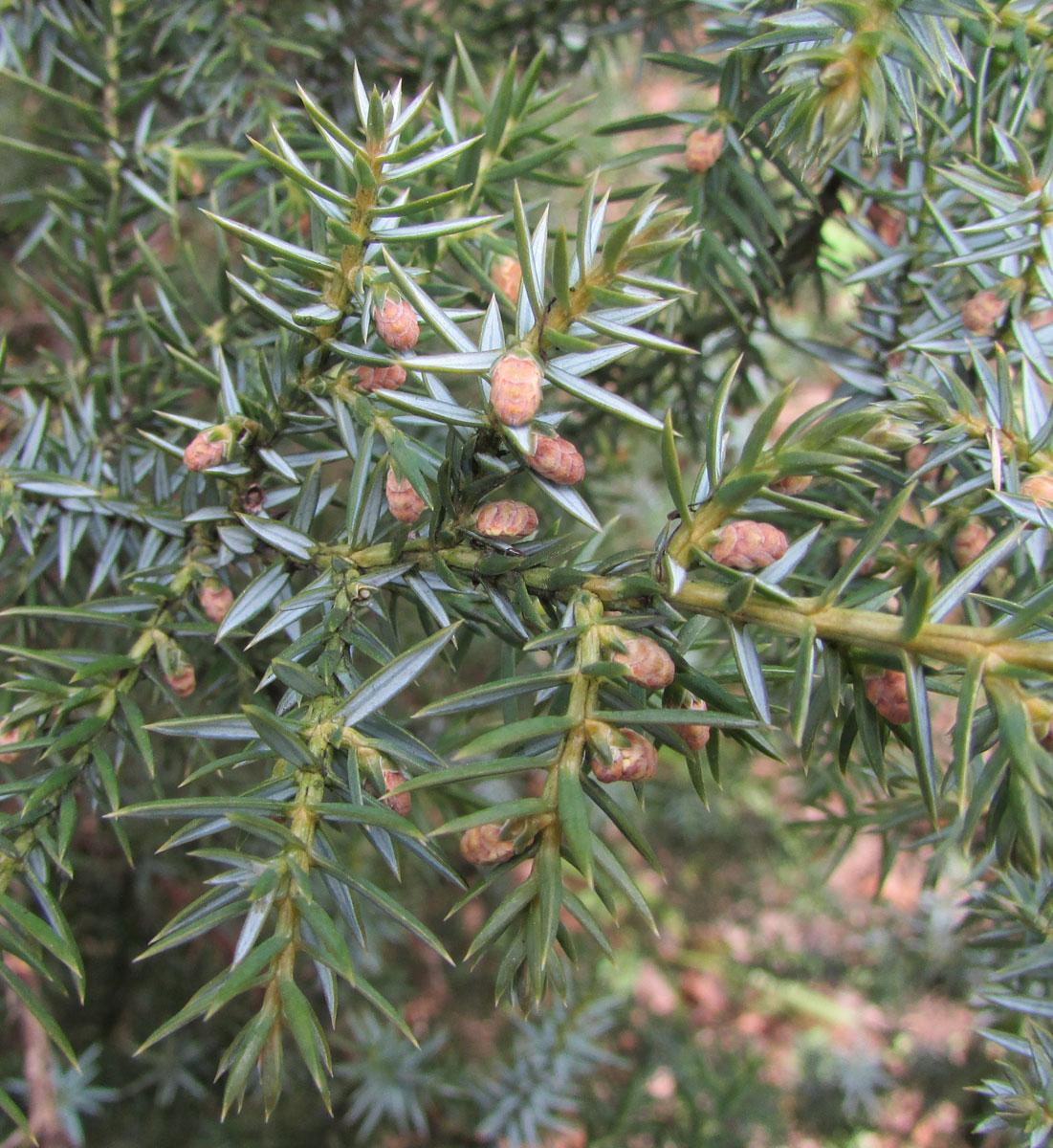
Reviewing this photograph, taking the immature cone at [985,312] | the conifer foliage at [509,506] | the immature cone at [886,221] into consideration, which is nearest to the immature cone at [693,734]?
the conifer foliage at [509,506]

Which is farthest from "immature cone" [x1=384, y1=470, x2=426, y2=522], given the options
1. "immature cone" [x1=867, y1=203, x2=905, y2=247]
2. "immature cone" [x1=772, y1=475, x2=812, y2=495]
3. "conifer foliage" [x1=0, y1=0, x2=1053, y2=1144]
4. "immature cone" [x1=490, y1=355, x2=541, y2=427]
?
"immature cone" [x1=867, y1=203, x2=905, y2=247]

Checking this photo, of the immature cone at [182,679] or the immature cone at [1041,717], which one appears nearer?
the immature cone at [1041,717]

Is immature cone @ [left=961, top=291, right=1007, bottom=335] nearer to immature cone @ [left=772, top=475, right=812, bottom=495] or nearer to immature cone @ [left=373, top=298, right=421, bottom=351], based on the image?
immature cone @ [left=772, top=475, right=812, bottom=495]

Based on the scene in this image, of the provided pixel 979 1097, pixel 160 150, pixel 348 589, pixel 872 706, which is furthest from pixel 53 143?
pixel 979 1097

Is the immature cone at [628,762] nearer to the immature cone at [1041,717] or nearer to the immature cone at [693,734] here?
the immature cone at [693,734]

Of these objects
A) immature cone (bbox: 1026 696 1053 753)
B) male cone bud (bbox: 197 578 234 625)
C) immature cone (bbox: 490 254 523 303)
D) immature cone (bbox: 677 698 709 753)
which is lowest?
male cone bud (bbox: 197 578 234 625)
